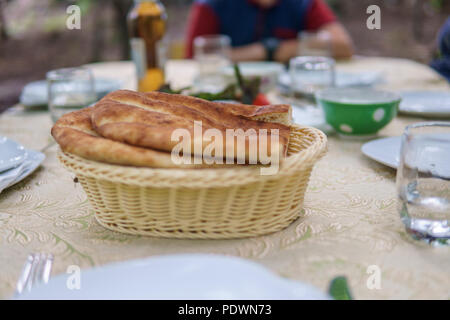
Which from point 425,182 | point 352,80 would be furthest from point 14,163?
point 352,80

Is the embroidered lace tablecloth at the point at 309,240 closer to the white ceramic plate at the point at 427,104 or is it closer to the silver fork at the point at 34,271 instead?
the silver fork at the point at 34,271

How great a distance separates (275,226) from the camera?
58cm

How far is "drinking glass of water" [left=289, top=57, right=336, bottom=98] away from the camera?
1.21 metres

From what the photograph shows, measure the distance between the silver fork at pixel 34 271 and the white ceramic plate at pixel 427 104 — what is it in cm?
92

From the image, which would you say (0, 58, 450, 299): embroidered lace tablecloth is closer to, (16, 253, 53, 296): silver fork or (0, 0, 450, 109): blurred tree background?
(16, 253, 53, 296): silver fork

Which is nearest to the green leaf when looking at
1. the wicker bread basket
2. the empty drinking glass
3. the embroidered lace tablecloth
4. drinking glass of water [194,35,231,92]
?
the embroidered lace tablecloth

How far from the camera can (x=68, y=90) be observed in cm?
115

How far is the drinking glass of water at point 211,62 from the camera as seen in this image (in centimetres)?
143

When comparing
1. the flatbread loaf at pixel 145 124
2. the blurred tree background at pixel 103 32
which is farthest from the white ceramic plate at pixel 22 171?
the blurred tree background at pixel 103 32

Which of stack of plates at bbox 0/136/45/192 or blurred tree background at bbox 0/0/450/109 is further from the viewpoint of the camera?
A: blurred tree background at bbox 0/0/450/109

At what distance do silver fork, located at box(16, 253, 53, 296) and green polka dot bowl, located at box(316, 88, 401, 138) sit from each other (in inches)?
25.1

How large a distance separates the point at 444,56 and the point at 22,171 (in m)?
1.35

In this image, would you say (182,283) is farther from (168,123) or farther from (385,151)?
(385,151)
